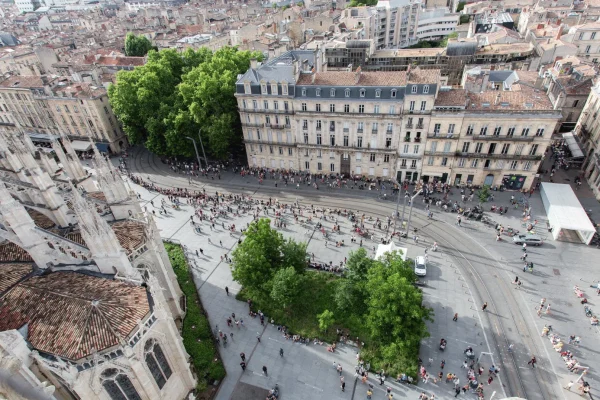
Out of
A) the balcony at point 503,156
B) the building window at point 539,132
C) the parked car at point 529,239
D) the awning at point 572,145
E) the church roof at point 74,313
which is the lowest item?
the parked car at point 529,239

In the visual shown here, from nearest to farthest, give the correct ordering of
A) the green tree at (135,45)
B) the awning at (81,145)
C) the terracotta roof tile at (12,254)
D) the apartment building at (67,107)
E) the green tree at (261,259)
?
the terracotta roof tile at (12,254) → the green tree at (261,259) → the apartment building at (67,107) → the awning at (81,145) → the green tree at (135,45)

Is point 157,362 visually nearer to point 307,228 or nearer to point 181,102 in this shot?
point 307,228

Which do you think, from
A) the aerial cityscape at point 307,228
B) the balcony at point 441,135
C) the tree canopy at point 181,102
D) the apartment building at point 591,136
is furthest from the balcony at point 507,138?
the tree canopy at point 181,102

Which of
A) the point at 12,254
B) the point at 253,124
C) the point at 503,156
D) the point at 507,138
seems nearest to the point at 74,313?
the point at 12,254

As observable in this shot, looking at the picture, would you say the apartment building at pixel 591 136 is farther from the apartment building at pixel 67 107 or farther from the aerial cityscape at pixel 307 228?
the apartment building at pixel 67 107

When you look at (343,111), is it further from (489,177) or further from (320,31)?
(320,31)

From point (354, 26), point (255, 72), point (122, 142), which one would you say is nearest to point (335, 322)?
point (255, 72)

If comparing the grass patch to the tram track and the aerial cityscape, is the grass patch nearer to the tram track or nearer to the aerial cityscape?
the aerial cityscape
